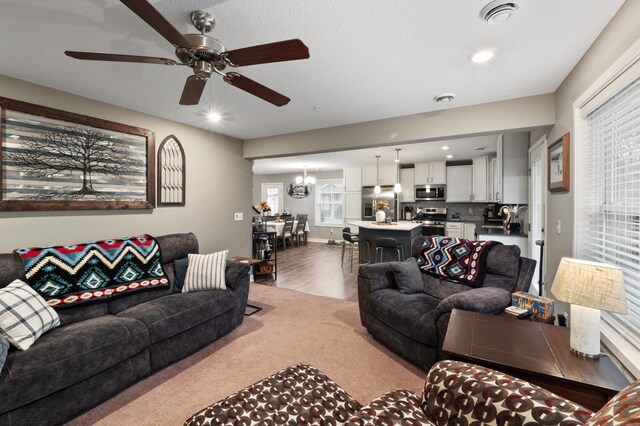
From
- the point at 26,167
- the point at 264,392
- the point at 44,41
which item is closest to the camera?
the point at 264,392

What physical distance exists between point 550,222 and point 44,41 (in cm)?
455

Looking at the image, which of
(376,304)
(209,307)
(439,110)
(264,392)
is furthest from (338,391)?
(439,110)

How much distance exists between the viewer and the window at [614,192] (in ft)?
5.01

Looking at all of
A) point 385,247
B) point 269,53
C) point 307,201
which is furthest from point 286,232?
point 269,53

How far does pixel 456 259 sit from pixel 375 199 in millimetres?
5100

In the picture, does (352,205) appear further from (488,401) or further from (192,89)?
(488,401)

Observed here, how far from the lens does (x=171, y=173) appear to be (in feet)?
11.9

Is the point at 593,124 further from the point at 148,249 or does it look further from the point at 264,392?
the point at 148,249

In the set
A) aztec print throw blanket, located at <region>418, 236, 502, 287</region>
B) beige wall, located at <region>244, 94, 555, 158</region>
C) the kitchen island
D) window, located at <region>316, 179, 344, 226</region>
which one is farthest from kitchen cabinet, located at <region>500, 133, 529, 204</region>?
window, located at <region>316, 179, 344, 226</region>

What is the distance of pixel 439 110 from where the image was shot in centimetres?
324

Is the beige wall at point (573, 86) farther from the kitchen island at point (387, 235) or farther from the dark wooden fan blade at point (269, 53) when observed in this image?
the kitchen island at point (387, 235)

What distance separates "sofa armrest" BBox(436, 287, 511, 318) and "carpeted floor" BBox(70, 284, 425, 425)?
62 cm

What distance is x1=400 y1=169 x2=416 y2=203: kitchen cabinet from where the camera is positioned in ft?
24.6

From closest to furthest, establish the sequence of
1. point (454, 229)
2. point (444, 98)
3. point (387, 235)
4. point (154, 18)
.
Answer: point (154, 18) < point (444, 98) < point (387, 235) < point (454, 229)
